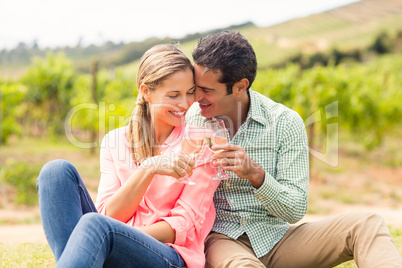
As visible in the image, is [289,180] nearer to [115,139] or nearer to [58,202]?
[115,139]

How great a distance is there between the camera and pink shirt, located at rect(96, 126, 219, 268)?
2.39m

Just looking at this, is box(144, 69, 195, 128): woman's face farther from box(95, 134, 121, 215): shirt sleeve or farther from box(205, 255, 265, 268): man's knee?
box(205, 255, 265, 268): man's knee

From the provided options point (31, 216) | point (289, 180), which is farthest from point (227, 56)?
point (31, 216)

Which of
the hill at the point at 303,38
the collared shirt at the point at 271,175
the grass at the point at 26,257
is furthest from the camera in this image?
the hill at the point at 303,38

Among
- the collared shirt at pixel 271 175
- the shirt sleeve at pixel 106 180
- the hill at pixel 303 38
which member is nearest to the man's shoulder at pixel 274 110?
the collared shirt at pixel 271 175

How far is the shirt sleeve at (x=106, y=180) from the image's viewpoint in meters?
2.51

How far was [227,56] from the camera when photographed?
2904 mm

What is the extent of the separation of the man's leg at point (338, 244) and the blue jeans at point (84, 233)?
78 centimetres

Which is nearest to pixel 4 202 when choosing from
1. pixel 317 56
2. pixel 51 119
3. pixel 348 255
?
pixel 51 119

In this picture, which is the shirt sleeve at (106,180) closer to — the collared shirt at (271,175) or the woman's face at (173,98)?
the woman's face at (173,98)

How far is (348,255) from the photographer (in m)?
2.62

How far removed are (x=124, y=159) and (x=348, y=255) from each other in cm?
144

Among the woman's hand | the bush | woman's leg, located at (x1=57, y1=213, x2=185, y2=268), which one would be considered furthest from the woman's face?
the bush

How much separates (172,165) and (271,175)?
0.86m
